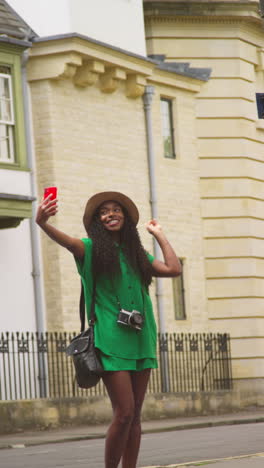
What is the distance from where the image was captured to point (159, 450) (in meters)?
16.3

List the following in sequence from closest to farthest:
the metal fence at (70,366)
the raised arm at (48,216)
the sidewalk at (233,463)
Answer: the raised arm at (48,216), the sidewalk at (233,463), the metal fence at (70,366)

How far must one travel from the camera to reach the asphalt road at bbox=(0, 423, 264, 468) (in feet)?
47.7

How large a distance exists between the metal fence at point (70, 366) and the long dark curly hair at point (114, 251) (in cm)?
1440

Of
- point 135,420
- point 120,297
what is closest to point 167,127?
point 120,297

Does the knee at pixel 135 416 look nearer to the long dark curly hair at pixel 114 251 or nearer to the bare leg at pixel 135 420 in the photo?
the bare leg at pixel 135 420

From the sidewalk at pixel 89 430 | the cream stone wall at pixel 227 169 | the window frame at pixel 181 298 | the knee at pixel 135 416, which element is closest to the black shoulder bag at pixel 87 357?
the knee at pixel 135 416

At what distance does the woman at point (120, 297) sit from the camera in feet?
30.1

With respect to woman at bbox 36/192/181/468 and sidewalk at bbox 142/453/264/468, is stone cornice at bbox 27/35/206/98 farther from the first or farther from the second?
woman at bbox 36/192/181/468

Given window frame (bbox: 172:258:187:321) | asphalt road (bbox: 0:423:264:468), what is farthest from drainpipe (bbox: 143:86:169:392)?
asphalt road (bbox: 0:423:264:468)

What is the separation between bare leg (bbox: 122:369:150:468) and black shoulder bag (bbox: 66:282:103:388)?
0.85 ft

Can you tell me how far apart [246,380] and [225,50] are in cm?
797

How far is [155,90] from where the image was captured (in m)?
31.9

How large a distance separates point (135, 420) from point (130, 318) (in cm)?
69

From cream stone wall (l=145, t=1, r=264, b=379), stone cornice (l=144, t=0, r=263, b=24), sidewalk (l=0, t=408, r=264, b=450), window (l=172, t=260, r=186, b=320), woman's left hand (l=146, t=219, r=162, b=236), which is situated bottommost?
sidewalk (l=0, t=408, r=264, b=450)
